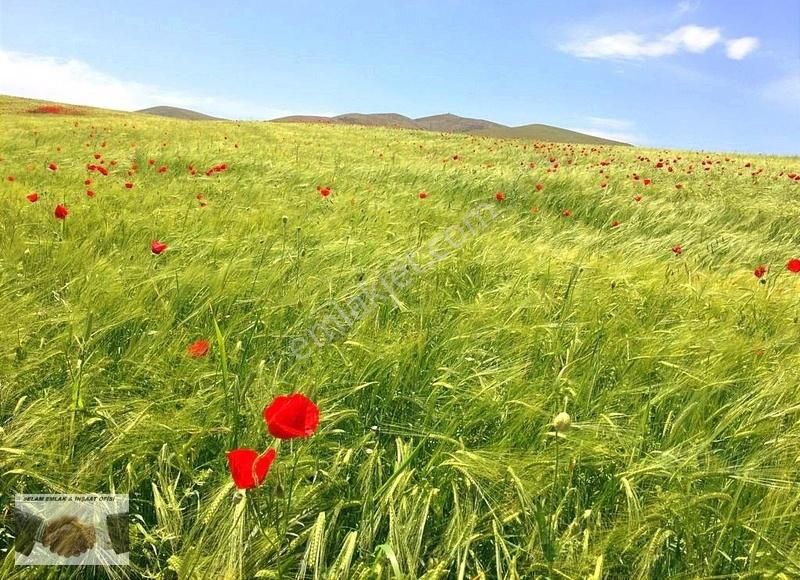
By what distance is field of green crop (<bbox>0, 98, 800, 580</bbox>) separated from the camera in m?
0.97

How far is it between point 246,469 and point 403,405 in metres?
0.61

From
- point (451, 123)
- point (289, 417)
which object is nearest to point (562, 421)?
point (289, 417)

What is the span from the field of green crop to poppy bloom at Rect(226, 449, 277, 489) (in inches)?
2.9

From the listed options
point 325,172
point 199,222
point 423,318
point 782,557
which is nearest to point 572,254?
point 423,318

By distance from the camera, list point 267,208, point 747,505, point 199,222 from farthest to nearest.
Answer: point 267,208 < point 199,222 < point 747,505

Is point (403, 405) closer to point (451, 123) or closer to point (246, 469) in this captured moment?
point (246, 469)

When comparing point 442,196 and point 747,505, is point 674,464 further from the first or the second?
point 442,196

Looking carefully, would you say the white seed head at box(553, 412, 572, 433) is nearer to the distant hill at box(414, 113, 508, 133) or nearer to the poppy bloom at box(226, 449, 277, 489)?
the poppy bloom at box(226, 449, 277, 489)

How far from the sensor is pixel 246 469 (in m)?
0.80

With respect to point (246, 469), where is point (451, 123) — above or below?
above

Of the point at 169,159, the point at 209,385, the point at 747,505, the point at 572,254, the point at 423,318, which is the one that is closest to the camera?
the point at 747,505

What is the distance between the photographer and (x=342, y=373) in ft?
4.66

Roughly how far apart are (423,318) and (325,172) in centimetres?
454

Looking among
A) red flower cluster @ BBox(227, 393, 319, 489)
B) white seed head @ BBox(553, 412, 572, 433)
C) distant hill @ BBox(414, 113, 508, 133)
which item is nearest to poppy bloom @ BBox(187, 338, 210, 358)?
red flower cluster @ BBox(227, 393, 319, 489)
